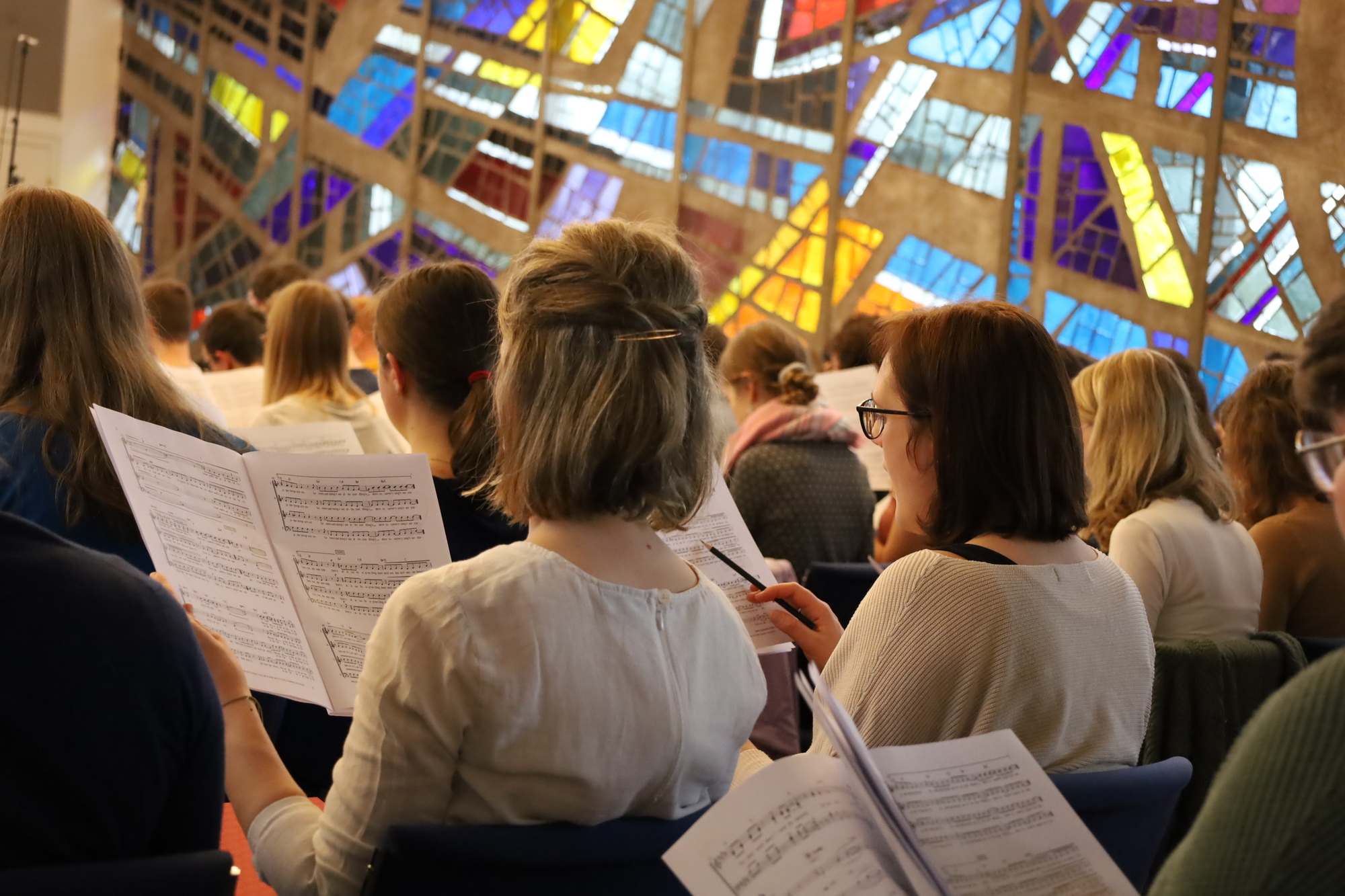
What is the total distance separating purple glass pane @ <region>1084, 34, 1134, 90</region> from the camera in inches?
309

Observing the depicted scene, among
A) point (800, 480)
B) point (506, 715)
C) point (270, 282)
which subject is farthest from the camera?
point (270, 282)

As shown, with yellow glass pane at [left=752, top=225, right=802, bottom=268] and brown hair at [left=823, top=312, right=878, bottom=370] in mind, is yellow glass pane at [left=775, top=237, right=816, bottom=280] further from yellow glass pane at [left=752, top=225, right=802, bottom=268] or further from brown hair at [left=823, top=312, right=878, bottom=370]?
brown hair at [left=823, top=312, right=878, bottom=370]

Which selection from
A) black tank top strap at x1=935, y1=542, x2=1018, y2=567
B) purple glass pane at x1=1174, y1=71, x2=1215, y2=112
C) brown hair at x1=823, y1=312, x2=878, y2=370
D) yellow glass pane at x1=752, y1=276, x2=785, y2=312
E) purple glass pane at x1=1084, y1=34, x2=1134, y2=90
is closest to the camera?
black tank top strap at x1=935, y1=542, x2=1018, y2=567

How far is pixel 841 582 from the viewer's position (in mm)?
3266

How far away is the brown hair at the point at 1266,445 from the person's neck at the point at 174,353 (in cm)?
352

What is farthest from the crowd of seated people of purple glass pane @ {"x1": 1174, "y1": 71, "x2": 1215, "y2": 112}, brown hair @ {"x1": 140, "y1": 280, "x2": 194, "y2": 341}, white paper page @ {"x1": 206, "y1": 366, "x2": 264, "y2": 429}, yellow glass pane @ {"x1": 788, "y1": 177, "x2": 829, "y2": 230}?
yellow glass pane @ {"x1": 788, "y1": 177, "x2": 829, "y2": 230}

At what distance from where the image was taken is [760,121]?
9539 millimetres

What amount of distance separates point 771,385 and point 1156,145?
467 cm

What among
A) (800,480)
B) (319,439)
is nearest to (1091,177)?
(800,480)

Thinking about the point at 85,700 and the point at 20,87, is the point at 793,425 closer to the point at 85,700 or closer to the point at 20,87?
the point at 85,700

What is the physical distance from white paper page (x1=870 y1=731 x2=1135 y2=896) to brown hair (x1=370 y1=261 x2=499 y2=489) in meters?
1.26

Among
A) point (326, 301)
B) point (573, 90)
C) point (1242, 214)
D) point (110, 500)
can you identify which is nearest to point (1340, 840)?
point (110, 500)

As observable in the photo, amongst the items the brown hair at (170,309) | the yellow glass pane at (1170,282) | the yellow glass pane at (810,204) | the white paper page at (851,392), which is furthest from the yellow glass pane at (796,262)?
the brown hair at (170,309)

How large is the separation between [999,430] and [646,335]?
68 centimetres
